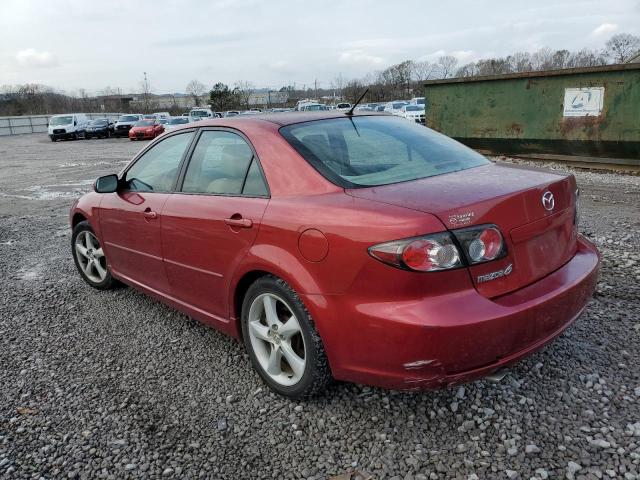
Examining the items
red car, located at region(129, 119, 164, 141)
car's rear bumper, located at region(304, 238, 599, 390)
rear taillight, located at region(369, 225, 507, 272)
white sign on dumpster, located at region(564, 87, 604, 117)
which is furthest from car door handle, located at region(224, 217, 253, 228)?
red car, located at region(129, 119, 164, 141)

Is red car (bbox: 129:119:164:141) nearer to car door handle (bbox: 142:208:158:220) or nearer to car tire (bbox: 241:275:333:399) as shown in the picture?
car door handle (bbox: 142:208:158:220)

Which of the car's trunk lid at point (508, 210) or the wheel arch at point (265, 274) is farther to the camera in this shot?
the wheel arch at point (265, 274)

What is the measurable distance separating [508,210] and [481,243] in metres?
0.24

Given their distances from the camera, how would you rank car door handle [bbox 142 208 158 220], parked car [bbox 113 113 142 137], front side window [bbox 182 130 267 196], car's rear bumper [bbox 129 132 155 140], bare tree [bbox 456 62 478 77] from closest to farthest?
front side window [bbox 182 130 267 196] < car door handle [bbox 142 208 158 220] < car's rear bumper [bbox 129 132 155 140] < parked car [bbox 113 113 142 137] < bare tree [bbox 456 62 478 77]

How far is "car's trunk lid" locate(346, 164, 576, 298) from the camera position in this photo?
231 cm

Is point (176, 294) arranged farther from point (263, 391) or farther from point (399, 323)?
point (399, 323)

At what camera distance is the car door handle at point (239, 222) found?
2843 mm

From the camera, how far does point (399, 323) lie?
7.31 feet

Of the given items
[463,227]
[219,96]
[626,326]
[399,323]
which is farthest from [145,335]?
[219,96]

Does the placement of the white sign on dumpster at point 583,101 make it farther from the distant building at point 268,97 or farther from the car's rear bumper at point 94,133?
the distant building at point 268,97

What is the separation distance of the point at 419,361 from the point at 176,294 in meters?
1.96

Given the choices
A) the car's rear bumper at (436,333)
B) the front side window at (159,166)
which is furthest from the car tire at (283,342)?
the front side window at (159,166)

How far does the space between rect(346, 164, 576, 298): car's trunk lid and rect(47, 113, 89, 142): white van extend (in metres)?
36.2

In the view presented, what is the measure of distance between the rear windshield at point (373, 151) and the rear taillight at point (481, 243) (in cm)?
59
